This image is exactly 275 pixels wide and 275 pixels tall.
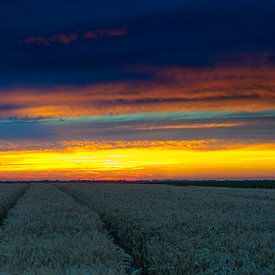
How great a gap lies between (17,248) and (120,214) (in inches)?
250

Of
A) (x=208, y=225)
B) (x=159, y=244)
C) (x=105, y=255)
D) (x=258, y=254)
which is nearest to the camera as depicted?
(x=258, y=254)

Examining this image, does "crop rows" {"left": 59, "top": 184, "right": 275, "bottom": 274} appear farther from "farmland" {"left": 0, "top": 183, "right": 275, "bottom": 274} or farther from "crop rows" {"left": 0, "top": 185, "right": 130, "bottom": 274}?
"crop rows" {"left": 0, "top": 185, "right": 130, "bottom": 274}

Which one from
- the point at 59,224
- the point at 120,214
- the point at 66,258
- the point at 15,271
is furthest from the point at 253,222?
the point at 15,271

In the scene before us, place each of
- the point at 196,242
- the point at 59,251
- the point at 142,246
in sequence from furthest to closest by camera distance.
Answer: the point at 142,246 → the point at 196,242 → the point at 59,251

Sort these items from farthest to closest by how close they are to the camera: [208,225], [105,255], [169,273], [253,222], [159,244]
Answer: [253,222], [208,225], [159,244], [105,255], [169,273]

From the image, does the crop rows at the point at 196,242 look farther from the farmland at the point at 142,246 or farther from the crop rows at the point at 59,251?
the crop rows at the point at 59,251

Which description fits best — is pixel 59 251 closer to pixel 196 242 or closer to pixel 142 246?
pixel 142 246

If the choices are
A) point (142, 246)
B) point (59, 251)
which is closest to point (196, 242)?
point (142, 246)

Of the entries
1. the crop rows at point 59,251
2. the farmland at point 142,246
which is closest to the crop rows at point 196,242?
the farmland at point 142,246

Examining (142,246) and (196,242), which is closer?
(196,242)

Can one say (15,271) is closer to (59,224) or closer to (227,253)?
(227,253)

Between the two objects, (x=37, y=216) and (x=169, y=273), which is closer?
(x=169, y=273)

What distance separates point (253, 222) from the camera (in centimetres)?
1421

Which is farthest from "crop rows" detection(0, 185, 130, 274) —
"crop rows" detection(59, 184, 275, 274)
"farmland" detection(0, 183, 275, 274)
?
"crop rows" detection(59, 184, 275, 274)
